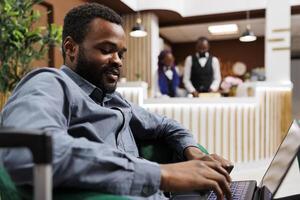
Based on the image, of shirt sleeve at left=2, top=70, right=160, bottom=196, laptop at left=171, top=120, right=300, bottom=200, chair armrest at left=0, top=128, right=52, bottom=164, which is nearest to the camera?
chair armrest at left=0, top=128, right=52, bottom=164

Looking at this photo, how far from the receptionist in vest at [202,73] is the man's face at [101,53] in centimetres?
449

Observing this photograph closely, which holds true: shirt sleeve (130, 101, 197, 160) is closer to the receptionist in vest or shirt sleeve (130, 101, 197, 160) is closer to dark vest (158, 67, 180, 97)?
dark vest (158, 67, 180, 97)

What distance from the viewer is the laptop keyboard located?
1201 mm

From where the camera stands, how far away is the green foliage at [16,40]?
8.52 feet

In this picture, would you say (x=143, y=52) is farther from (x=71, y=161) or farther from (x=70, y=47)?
(x=71, y=161)

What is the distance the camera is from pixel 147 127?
1508 mm

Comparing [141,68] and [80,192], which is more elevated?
[141,68]

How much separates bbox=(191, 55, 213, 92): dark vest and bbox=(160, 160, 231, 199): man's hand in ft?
16.1

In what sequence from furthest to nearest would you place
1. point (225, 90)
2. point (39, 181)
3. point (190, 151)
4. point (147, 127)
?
1. point (225, 90)
2. point (147, 127)
3. point (190, 151)
4. point (39, 181)

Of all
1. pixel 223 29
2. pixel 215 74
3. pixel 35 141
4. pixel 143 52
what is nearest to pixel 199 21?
pixel 223 29

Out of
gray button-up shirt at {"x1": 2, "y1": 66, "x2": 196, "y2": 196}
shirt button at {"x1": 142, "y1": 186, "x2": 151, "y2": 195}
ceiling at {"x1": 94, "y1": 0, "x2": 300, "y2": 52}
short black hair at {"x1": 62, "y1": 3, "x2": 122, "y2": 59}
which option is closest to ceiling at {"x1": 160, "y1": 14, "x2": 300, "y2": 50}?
ceiling at {"x1": 94, "y1": 0, "x2": 300, "y2": 52}

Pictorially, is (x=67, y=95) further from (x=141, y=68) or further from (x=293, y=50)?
(x=293, y=50)

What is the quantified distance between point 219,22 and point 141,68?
7.09 feet

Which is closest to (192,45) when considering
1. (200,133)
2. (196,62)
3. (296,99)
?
(296,99)
